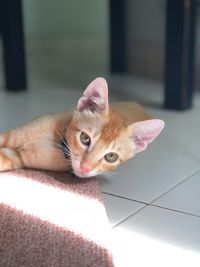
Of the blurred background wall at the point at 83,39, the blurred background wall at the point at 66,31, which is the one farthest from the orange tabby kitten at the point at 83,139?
the blurred background wall at the point at 66,31

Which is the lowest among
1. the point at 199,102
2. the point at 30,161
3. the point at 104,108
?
the point at 199,102

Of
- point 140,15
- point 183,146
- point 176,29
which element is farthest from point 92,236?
point 140,15

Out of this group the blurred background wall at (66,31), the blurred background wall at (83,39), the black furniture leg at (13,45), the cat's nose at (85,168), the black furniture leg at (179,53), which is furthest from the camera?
the blurred background wall at (66,31)

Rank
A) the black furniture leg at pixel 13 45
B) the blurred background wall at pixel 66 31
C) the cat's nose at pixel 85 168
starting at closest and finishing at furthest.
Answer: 1. the cat's nose at pixel 85 168
2. the black furniture leg at pixel 13 45
3. the blurred background wall at pixel 66 31

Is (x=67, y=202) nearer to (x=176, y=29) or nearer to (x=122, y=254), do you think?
(x=122, y=254)

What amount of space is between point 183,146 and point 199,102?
0.63 m

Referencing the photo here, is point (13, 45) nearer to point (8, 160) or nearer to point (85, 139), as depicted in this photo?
point (8, 160)

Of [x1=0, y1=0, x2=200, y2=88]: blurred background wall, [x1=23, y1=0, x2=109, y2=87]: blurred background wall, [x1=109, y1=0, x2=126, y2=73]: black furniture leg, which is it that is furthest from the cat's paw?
[x1=23, y1=0, x2=109, y2=87]: blurred background wall

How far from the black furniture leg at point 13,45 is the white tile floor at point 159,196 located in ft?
1.16

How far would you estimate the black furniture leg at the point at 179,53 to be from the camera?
1927mm

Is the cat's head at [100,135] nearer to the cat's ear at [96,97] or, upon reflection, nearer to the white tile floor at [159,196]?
the cat's ear at [96,97]

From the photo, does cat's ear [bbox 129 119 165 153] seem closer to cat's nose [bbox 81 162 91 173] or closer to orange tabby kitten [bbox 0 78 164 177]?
orange tabby kitten [bbox 0 78 164 177]

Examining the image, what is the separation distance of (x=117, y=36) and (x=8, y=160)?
1.74m

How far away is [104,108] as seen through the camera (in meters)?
1.14
